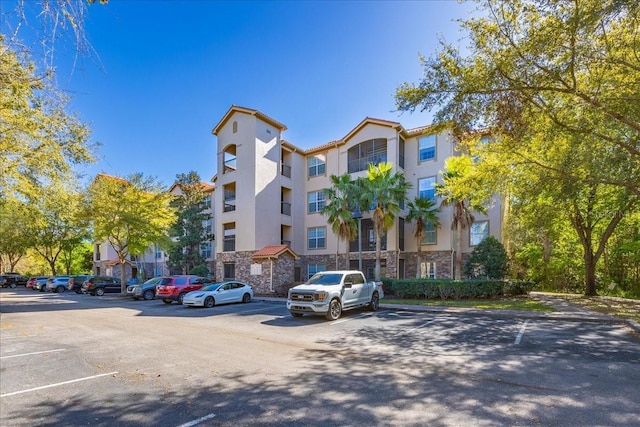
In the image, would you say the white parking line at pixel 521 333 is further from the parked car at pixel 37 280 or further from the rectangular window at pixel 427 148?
the parked car at pixel 37 280

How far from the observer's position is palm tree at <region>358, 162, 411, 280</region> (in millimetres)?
23609

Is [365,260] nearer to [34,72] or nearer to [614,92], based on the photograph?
[614,92]

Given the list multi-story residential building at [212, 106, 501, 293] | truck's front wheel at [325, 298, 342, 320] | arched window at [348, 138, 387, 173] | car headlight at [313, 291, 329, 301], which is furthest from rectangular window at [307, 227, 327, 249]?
car headlight at [313, 291, 329, 301]

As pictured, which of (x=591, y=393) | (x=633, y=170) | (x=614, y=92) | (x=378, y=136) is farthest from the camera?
(x=378, y=136)

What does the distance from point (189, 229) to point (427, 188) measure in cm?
2151

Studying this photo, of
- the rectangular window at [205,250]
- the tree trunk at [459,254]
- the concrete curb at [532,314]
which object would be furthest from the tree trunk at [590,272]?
the rectangular window at [205,250]

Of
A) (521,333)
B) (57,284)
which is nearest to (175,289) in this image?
(521,333)

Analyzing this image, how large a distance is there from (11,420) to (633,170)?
15725 millimetres

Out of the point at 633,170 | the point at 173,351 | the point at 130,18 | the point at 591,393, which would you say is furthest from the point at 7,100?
the point at 633,170

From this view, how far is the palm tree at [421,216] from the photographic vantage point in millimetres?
24312

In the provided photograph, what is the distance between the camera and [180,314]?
1653cm

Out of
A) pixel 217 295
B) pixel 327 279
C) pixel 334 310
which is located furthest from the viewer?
pixel 217 295

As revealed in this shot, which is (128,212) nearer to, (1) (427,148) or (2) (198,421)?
(1) (427,148)

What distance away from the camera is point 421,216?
24531 mm
